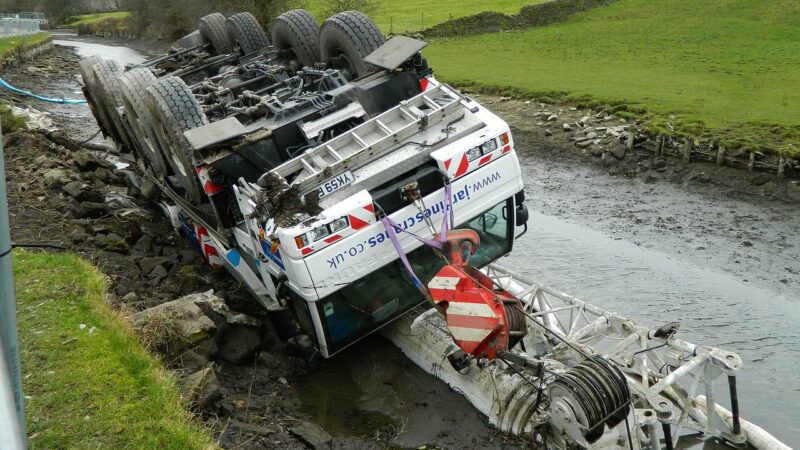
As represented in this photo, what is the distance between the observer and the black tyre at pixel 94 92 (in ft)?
44.2

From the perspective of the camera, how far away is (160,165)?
10.1 metres

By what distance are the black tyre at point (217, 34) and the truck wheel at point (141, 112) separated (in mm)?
4586

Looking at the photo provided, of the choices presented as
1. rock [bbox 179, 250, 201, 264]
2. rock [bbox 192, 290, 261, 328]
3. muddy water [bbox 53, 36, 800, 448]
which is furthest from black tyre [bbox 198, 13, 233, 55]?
rock [bbox 192, 290, 261, 328]

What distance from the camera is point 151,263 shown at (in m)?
10.1

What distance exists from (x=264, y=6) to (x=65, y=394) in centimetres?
3506

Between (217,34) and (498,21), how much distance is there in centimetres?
2568

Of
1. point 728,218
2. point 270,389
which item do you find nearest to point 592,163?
point 728,218

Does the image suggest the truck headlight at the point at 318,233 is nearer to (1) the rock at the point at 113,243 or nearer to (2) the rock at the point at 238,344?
(2) the rock at the point at 238,344

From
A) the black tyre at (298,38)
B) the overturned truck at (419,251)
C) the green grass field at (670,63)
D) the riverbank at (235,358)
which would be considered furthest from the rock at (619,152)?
the riverbank at (235,358)

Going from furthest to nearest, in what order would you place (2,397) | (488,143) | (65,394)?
(488,143)
(65,394)
(2,397)

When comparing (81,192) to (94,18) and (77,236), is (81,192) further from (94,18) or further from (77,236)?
(94,18)

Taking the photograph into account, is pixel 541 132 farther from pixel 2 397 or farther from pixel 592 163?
pixel 2 397

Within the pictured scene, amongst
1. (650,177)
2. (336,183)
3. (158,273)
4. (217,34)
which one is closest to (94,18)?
(217,34)

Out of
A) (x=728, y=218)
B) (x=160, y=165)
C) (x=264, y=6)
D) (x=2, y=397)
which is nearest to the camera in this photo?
(x=2, y=397)
